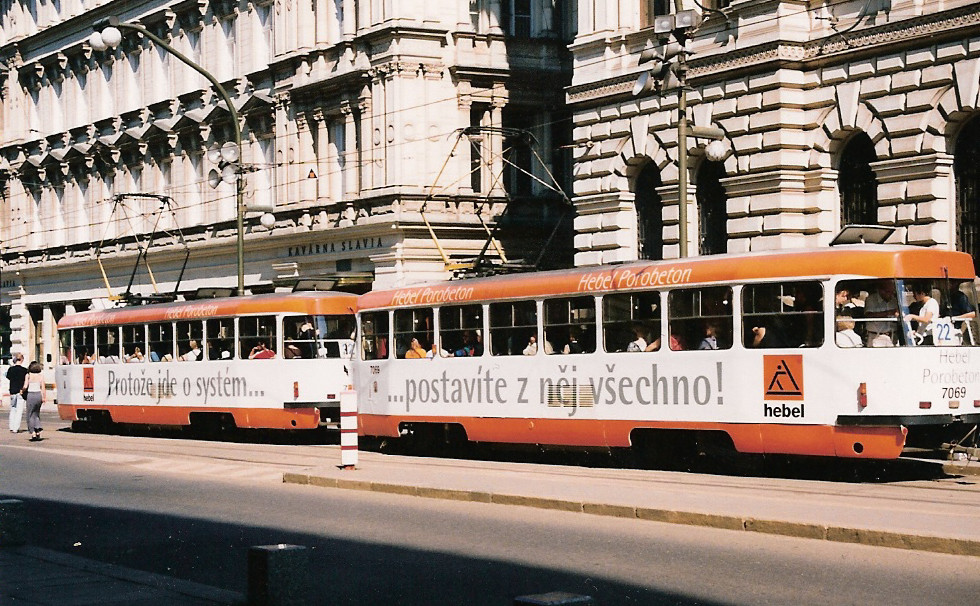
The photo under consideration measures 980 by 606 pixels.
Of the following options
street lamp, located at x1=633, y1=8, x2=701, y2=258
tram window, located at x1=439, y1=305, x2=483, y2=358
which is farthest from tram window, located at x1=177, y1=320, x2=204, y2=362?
street lamp, located at x1=633, y1=8, x2=701, y2=258

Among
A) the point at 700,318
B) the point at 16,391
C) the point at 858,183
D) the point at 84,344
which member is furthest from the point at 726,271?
the point at 84,344

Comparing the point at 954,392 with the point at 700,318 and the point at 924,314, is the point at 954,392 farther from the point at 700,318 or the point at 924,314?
the point at 700,318

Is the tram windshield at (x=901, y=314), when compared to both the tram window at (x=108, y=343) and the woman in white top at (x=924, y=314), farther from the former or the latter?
the tram window at (x=108, y=343)

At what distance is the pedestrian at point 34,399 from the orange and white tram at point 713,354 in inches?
434

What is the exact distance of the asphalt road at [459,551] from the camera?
1088cm

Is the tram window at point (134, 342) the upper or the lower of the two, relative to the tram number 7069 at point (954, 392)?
upper

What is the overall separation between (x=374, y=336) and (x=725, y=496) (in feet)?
39.3

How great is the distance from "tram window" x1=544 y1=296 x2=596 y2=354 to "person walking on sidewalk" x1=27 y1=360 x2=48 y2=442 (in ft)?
47.5

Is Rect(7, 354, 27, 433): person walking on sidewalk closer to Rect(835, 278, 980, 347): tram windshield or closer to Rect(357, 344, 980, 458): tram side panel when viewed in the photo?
Rect(357, 344, 980, 458): tram side panel

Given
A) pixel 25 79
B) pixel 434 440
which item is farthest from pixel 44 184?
pixel 434 440

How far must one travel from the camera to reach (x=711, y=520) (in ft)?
46.2

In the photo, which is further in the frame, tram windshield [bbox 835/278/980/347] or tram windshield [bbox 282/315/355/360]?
tram windshield [bbox 282/315/355/360]

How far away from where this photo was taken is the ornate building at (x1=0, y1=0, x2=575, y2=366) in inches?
1652

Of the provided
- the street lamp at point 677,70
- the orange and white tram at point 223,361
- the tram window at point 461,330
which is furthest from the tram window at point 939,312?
the orange and white tram at point 223,361
